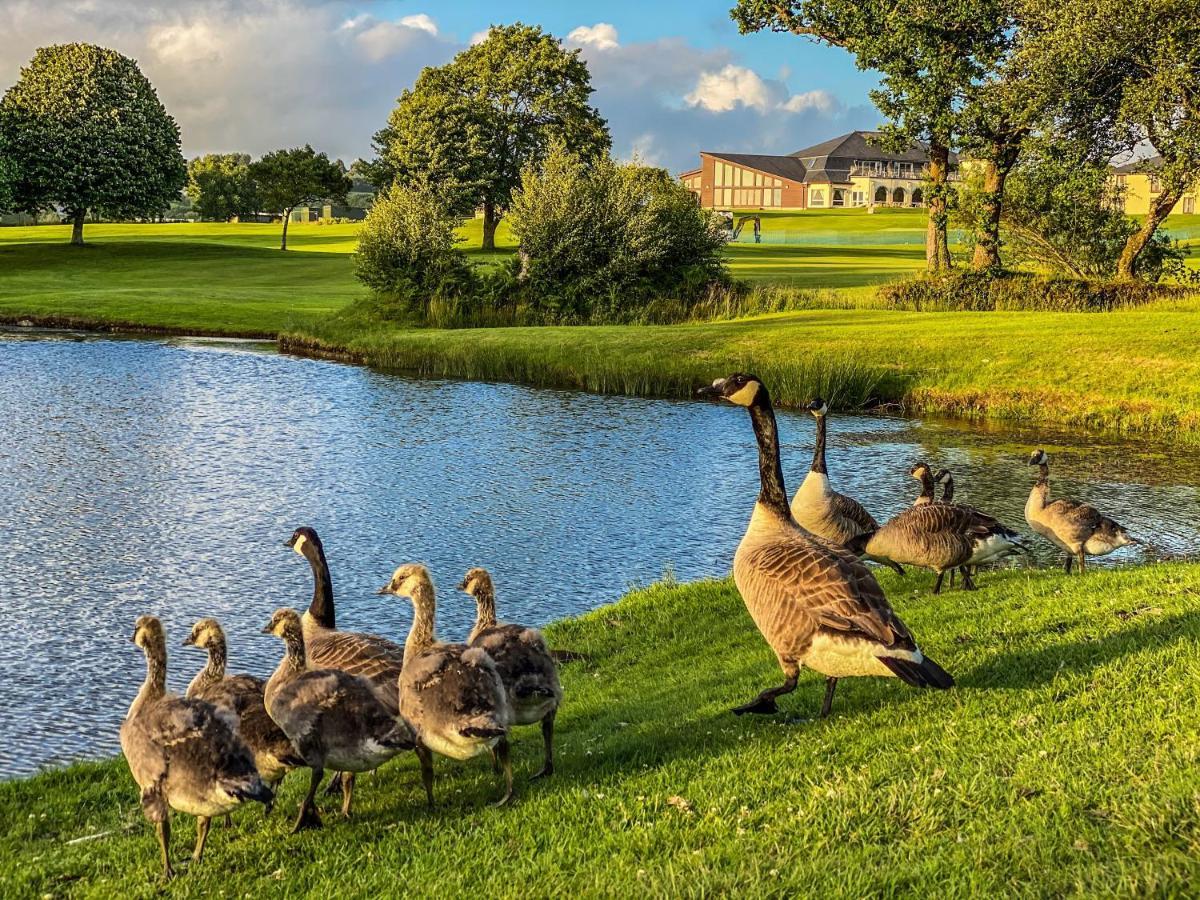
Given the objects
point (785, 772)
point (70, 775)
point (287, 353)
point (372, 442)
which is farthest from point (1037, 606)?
point (287, 353)

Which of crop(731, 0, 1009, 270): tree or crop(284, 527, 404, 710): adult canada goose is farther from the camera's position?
crop(731, 0, 1009, 270): tree

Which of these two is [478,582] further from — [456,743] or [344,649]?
[456,743]

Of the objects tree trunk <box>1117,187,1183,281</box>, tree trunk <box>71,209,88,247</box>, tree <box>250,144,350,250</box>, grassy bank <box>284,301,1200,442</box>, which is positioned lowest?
grassy bank <box>284,301,1200,442</box>

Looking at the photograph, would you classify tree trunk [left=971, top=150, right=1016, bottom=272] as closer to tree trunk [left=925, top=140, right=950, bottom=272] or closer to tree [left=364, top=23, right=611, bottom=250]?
tree trunk [left=925, top=140, right=950, bottom=272]

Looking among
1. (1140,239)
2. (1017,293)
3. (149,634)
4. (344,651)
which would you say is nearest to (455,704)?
(344,651)

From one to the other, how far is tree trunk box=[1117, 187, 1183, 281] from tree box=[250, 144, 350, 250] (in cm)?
7429

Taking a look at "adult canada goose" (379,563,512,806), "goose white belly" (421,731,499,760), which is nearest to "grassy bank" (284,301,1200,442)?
"adult canada goose" (379,563,512,806)

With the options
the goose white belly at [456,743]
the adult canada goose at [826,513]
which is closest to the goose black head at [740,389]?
the goose white belly at [456,743]

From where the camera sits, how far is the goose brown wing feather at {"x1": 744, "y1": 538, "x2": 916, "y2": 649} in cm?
856

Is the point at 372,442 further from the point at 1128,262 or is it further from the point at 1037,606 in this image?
the point at 1128,262

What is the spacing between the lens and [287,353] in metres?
49.7

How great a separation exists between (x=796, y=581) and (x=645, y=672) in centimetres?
439

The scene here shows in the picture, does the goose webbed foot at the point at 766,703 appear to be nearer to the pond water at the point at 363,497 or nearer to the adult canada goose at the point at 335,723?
the adult canada goose at the point at 335,723

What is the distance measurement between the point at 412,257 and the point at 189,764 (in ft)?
159
